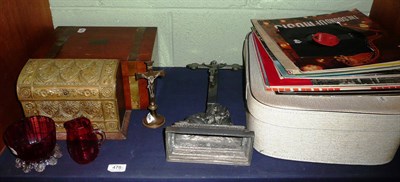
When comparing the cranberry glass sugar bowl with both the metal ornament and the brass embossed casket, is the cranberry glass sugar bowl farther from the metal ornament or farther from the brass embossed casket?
the metal ornament

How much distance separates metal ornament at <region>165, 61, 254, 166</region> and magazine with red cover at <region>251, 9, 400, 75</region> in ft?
0.60

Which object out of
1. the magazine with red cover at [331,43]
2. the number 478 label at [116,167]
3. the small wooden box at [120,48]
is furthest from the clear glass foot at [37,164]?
the magazine with red cover at [331,43]

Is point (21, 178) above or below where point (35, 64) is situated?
below

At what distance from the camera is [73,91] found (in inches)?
28.2

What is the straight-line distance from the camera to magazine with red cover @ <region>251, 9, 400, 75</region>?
72 cm

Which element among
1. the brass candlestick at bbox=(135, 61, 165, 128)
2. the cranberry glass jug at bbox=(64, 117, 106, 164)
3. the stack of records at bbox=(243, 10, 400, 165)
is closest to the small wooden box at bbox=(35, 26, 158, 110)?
the brass candlestick at bbox=(135, 61, 165, 128)

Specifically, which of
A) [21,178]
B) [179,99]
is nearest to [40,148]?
[21,178]

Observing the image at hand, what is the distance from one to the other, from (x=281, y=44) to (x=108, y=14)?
0.53 metres

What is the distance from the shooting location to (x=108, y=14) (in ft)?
3.37

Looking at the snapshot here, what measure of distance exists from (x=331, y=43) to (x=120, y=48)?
0.53m

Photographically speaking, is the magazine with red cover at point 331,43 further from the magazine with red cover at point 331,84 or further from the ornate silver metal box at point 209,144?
the ornate silver metal box at point 209,144

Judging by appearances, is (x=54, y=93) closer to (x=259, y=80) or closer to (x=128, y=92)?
(x=128, y=92)

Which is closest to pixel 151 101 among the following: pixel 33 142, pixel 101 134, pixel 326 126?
pixel 101 134

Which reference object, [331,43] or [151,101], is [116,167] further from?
[331,43]
